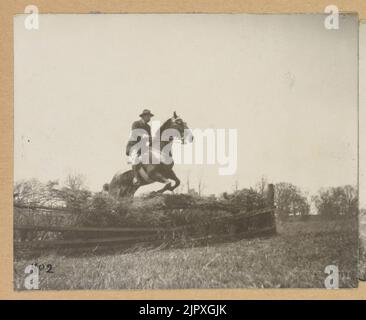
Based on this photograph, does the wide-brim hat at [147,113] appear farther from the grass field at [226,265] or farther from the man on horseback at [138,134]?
the grass field at [226,265]

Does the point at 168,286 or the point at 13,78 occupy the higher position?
the point at 13,78

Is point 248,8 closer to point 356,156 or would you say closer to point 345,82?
point 345,82

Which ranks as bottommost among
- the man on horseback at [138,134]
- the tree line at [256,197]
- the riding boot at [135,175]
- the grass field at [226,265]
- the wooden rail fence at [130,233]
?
the grass field at [226,265]

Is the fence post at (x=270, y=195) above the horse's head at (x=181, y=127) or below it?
below

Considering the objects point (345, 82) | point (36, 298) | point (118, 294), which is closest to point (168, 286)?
point (118, 294)

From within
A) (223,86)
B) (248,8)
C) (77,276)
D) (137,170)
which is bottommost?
(77,276)

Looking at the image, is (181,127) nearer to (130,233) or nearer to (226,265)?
(130,233)

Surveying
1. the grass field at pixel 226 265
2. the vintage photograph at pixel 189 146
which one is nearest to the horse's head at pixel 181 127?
the vintage photograph at pixel 189 146
